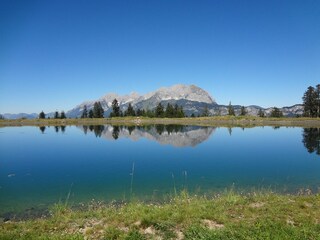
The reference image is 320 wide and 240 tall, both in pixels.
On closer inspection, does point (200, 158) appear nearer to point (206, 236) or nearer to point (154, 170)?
point (154, 170)

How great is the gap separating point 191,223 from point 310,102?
595 ft

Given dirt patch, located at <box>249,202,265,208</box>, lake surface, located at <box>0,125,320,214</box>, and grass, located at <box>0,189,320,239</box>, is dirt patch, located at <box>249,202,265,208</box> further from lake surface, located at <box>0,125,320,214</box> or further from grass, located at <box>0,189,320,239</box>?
lake surface, located at <box>0,125,320,214</box>

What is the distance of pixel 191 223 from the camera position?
12320mm

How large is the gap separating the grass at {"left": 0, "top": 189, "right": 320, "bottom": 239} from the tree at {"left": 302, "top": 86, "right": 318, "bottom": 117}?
175344 mm

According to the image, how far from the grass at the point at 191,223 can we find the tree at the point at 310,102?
175344 millimetres

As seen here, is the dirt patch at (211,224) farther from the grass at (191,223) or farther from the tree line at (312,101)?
the tree line at (312,101)

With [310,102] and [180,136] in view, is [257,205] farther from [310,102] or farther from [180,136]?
[310,102]

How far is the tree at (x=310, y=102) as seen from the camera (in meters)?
172

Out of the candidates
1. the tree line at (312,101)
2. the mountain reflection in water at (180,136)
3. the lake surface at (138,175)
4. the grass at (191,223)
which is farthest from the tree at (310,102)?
the grass at (191,223)

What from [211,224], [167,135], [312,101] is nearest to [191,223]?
[211,224]

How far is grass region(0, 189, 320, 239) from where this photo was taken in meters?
11.1

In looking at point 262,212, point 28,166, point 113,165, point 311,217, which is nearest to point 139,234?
point 262,212

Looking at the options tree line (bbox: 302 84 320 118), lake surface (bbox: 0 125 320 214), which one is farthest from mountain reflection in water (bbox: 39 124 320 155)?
tree line (bbox: 302 84 320 118)

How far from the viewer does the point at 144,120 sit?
198 meters
